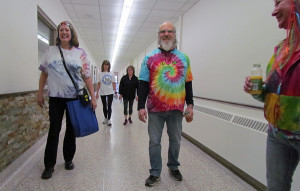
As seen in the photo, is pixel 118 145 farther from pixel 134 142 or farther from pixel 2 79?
pixel 2 79

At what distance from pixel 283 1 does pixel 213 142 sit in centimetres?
189

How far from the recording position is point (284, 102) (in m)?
0.83

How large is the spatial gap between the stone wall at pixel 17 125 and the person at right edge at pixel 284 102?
6.51 feet

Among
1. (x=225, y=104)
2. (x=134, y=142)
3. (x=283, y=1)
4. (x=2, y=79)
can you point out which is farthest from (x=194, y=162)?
(x=2, y=79)

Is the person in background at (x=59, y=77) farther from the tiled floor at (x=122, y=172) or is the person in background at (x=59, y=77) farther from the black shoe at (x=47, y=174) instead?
the tiled floor at (x=122, y=172)

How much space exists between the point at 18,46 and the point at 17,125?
816 mm

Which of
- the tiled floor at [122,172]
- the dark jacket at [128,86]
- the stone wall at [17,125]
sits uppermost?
the dark jacket at [128,86]

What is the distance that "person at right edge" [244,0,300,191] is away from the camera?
2.66 feet

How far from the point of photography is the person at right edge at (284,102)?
2.66 ft

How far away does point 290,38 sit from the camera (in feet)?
2.79

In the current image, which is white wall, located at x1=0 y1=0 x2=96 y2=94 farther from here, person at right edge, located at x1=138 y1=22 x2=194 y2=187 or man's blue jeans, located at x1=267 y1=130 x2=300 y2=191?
man's blue jeans, located at x1=267 y1=130 x2=300 y2=191

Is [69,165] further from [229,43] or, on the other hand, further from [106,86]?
[229,43]

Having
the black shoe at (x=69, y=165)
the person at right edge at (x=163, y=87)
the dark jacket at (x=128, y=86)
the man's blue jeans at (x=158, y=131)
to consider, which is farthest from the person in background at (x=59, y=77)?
the dark jacket at (x=128, y=86)

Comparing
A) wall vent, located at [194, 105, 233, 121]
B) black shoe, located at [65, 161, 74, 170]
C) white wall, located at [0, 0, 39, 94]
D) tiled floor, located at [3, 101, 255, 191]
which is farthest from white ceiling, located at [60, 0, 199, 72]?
black shoe, located at [65, 161, 74, 170]
